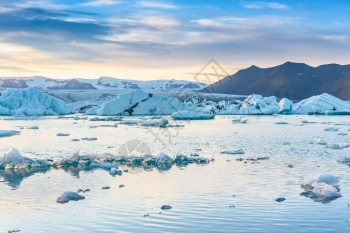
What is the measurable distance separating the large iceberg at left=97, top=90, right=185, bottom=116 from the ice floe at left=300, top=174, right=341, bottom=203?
2136 inches

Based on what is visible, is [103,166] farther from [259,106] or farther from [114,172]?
[259,106]

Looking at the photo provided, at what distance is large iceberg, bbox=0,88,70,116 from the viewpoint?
78.4 meters

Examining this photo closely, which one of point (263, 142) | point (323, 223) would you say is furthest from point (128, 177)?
point (263, 142)

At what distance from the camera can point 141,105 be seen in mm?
71500

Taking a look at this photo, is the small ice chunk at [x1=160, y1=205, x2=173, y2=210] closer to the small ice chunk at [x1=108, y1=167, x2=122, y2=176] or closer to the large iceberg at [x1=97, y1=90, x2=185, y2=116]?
the small ice chunk at [x1=108, y1=167, x2=122, y2=176]

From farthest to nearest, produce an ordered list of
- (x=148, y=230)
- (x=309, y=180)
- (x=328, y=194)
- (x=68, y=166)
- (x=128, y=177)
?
1. (x=68, y=166)
2. (x=128, y=177)
3. (x=309, y=180)
4. (x=328, y=194)
5. (x=148, y=230)

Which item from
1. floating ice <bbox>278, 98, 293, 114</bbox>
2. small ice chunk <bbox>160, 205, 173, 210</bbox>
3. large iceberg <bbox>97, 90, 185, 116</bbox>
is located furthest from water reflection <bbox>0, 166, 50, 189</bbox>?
floating ice <bbox>278, 98, 293, 114</bbox>

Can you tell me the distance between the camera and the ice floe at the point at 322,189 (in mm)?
14484

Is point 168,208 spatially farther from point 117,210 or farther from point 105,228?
point 105,228

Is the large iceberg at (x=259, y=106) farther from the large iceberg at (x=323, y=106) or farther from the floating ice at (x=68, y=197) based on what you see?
the floating ice at (x=68, y=197)

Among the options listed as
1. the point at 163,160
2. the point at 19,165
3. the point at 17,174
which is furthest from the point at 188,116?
the point at 17,174

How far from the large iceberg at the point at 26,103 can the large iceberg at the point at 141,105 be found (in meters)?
11.4

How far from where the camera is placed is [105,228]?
1125cm

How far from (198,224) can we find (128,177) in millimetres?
7134
